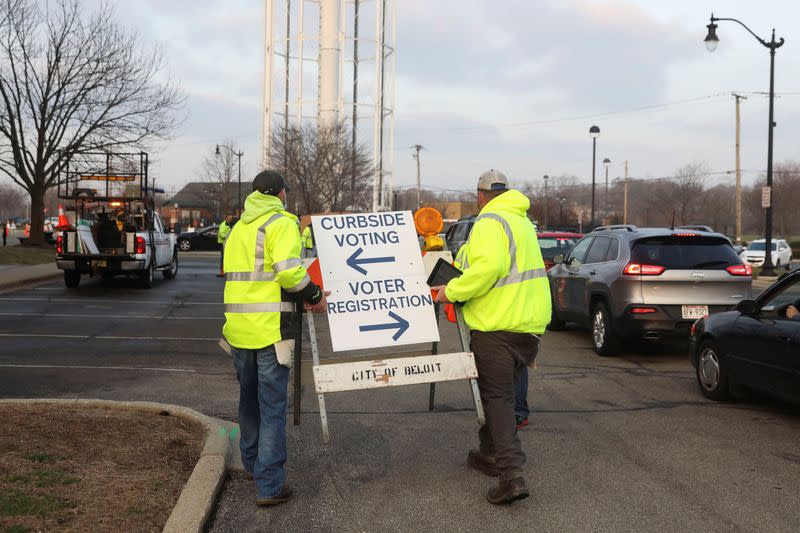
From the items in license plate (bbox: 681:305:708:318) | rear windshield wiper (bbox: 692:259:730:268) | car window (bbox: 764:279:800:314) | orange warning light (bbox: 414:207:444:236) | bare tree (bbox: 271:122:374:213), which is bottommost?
license plate (bbox: 681:305:708:318)

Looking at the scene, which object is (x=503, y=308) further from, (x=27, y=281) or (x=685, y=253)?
(x=27, y=281)

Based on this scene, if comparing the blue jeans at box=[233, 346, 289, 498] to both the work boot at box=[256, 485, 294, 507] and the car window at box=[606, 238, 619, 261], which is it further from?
the car window at box=[606, 238, 619, 261]

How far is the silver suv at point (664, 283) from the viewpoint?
417 inches

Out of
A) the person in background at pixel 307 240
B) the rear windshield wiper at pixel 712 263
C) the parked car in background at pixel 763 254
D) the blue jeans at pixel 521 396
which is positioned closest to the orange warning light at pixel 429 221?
the blue jeans at pixel 521 396

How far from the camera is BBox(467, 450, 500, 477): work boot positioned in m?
5.69

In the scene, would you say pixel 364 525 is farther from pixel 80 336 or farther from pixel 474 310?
pixel 80 336

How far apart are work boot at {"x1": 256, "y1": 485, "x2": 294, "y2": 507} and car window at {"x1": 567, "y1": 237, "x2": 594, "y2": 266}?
26.3 feet

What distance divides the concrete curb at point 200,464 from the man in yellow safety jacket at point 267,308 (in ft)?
1.11

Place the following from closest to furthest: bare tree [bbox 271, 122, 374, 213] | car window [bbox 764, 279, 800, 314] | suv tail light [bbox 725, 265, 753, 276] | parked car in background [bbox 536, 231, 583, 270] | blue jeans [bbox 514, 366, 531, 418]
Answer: blue jeans [bbox 514, 366, 531, 418] < car window [bbox 764, 279, 800, 314] < suv tail light [bbox 725, 265, 753, 276] < parked car in background [bbox 536, 231, 583, 270] < bare tree [bbox 271, 122, 374, 213]

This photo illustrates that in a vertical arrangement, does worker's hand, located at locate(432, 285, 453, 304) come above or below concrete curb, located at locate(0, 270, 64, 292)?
above

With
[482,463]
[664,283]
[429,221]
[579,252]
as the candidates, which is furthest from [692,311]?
[482,463]

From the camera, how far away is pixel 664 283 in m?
10.6

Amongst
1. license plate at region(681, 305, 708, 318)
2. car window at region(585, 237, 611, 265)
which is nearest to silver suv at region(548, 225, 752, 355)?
license plate at region(681, 305, 708, 318)

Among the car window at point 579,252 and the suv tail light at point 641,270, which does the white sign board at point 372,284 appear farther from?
the car window at point 579,252
